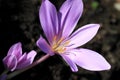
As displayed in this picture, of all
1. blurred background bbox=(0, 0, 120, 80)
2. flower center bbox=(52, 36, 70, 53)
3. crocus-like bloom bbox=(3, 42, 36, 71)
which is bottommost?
blurred background bbox=(0, 0, 120, 80)

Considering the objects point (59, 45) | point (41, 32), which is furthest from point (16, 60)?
point (41, 32)

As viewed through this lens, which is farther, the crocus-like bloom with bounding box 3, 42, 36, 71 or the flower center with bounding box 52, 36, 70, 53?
the flower center with bounding box 52, 36, 70, 53

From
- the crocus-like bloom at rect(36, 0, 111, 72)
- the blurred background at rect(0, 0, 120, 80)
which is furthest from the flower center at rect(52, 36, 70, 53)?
the blurred background at rect(0, 0, 120, 80)

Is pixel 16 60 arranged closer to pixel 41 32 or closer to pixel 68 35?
pixel 68 35

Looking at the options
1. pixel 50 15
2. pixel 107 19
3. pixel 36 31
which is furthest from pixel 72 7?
pixel 107 19

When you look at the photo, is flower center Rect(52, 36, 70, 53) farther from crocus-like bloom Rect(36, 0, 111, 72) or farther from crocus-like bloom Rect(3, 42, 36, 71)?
crocus-like bloom Rect(3, 42, 36, 71)
